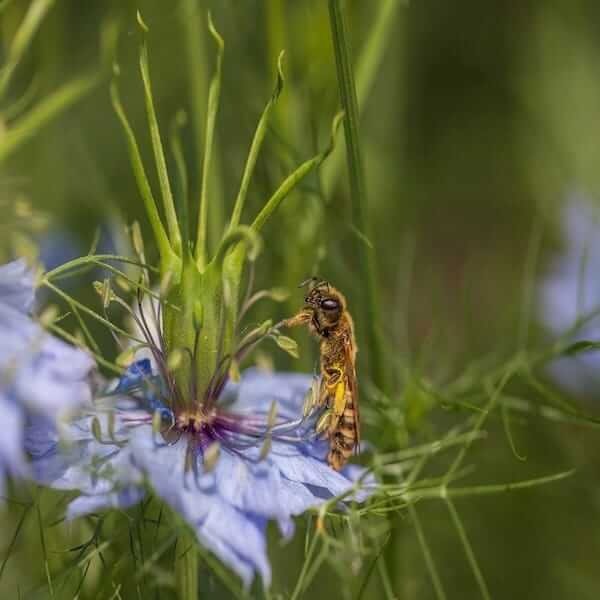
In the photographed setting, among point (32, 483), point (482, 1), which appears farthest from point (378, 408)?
point (482, 1)

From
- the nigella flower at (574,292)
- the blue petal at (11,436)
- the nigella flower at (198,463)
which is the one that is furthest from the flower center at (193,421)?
the nigella flower at (574,292)

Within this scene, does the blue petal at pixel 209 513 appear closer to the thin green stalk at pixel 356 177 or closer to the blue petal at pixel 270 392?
the blue petal at pixel 270 392

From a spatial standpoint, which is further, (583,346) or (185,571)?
(583,346)

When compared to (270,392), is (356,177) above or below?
above

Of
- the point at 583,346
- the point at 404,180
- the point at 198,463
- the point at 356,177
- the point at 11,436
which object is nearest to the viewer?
the point at 11,436

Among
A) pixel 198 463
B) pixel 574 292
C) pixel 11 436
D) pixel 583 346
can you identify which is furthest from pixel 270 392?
pixel 574 292

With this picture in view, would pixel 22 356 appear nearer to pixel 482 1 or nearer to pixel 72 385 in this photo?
pixel 72 385

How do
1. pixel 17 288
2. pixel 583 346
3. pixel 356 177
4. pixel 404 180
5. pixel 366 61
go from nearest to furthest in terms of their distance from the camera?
pixel 17 288 → pixel 356 177 → pixel 583 346 → pixel 366 61 → pixel 404 180

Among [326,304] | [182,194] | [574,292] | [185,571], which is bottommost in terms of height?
[574,292]

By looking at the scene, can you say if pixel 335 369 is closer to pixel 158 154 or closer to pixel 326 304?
pixel 326 304
